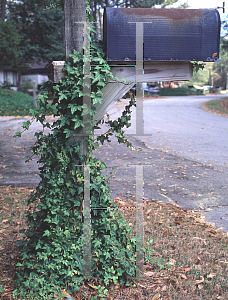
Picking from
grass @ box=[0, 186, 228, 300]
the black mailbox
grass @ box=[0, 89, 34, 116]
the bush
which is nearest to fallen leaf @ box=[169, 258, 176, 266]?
grass @ box=[0, 186, 228, 300]

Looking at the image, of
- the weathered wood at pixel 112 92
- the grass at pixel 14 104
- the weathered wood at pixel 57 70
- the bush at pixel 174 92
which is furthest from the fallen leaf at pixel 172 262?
the bush at pixel 174 92

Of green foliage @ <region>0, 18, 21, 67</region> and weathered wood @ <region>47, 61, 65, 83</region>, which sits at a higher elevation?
green foliage @ <region>0, 18, 21, 67</region>

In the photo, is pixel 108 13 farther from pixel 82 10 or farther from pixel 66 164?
pixel 66 164

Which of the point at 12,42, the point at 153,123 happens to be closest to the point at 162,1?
the point at 12,42

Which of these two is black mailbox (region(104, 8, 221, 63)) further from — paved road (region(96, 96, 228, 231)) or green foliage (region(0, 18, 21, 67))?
green foliage (region(0, 18, 21, 67))

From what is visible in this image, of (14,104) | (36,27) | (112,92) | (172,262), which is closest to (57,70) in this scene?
(112,92)

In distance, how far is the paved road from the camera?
537 centimetres

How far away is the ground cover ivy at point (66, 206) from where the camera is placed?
8.75 feet

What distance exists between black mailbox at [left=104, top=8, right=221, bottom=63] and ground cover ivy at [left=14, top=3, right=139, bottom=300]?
20 centimetres

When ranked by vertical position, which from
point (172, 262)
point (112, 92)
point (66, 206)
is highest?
point (112, 92)

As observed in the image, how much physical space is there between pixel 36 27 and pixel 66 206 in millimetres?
27378

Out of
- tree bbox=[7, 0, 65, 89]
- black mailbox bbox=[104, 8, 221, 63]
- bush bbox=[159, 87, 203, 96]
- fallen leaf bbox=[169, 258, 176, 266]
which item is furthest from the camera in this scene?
bush bbox=[159, 87, 203, 96]

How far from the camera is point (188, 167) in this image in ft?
24.7

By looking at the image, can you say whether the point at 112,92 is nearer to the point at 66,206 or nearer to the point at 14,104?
the point at 66,206
